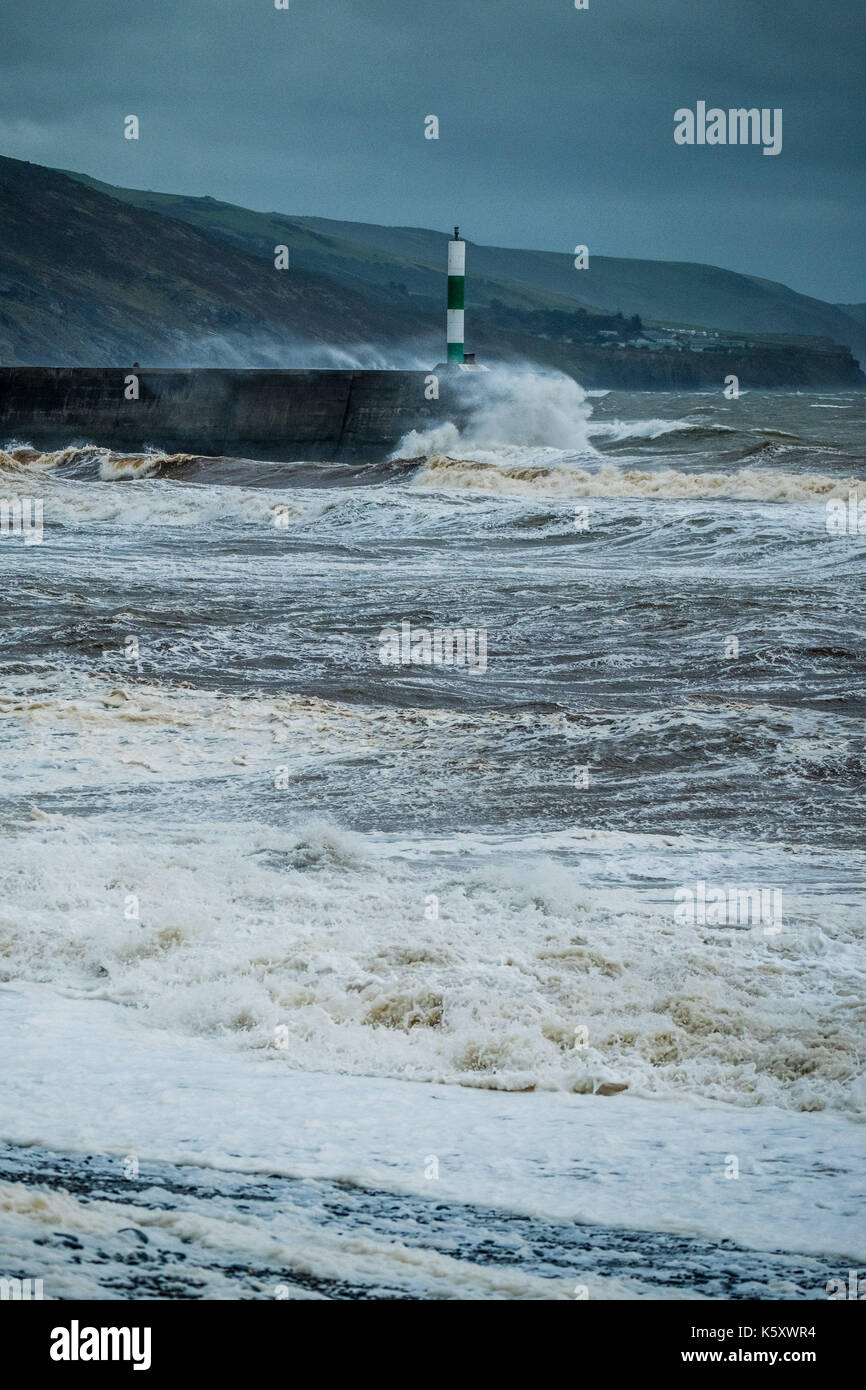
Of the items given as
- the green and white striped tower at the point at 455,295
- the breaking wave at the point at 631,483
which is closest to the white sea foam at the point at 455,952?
the breaking wave at the point at 631,483

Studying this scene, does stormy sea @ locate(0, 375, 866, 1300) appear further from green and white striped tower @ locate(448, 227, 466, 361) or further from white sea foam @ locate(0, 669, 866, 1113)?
green and white striped tower @ locate(448, 227, 466, 361)

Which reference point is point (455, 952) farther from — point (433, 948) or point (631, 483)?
point (631, 483)

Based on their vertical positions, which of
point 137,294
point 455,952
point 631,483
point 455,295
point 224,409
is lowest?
point 455,952

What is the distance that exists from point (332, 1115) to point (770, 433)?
1494 inches

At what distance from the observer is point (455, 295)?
38250 mm

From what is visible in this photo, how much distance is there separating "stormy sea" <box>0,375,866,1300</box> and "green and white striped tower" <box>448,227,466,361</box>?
25.1 meters

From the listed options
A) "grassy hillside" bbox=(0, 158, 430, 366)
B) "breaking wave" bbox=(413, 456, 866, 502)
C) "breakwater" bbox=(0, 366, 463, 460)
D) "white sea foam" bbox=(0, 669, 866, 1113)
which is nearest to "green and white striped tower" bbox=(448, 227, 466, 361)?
"breakwater" bbox=(0, 366, 463, 460)

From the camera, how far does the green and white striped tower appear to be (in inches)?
1495

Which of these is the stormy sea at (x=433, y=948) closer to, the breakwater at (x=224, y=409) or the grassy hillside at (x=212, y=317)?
the breakwater at (x=224, y=409)

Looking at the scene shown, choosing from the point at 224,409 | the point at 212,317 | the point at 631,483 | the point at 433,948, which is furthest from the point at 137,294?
the point at 433,948

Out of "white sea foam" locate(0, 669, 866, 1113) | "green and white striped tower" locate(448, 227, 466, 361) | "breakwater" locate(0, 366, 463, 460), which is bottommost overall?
"white sea foam" locate(0, 669, 866, 1113)

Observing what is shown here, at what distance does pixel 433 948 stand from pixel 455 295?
34722 millimetres

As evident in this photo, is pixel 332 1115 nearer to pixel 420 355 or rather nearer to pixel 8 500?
A: pixel 8 500

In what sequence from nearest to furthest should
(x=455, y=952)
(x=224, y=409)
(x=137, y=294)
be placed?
(x=455, y=952)
(x=224, y=409)
(x=137, y=294)
